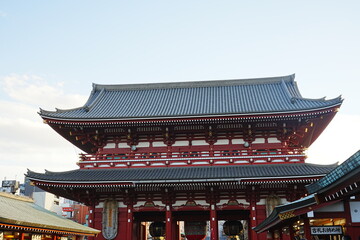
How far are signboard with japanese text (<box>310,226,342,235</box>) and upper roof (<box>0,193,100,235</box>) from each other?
10.8 meters

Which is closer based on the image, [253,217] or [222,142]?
[253,217]

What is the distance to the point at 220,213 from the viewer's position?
2462 cm

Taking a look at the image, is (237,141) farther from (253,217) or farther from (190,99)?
(190,99)

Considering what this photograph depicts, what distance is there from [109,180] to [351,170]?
16.4 meters

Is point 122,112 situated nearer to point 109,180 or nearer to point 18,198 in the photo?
point 109,180

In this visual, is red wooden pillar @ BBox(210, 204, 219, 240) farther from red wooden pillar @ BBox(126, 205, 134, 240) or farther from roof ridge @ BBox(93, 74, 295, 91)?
roof ridge @ BBox(93, 74, 295, 91)

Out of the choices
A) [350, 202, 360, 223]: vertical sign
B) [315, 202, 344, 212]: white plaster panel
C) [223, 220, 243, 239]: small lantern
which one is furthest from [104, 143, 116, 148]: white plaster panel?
[350, 202, 360, 223]: vertical sign

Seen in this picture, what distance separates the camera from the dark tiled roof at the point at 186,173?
20.9m

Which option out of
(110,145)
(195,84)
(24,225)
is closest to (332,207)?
(24,225)

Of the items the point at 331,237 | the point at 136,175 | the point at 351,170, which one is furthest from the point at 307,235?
the point at 136,175

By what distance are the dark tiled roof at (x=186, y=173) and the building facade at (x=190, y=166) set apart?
58 mm

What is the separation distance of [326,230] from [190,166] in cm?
1305

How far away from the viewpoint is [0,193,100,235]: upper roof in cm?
1465

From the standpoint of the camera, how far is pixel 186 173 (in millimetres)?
22250
